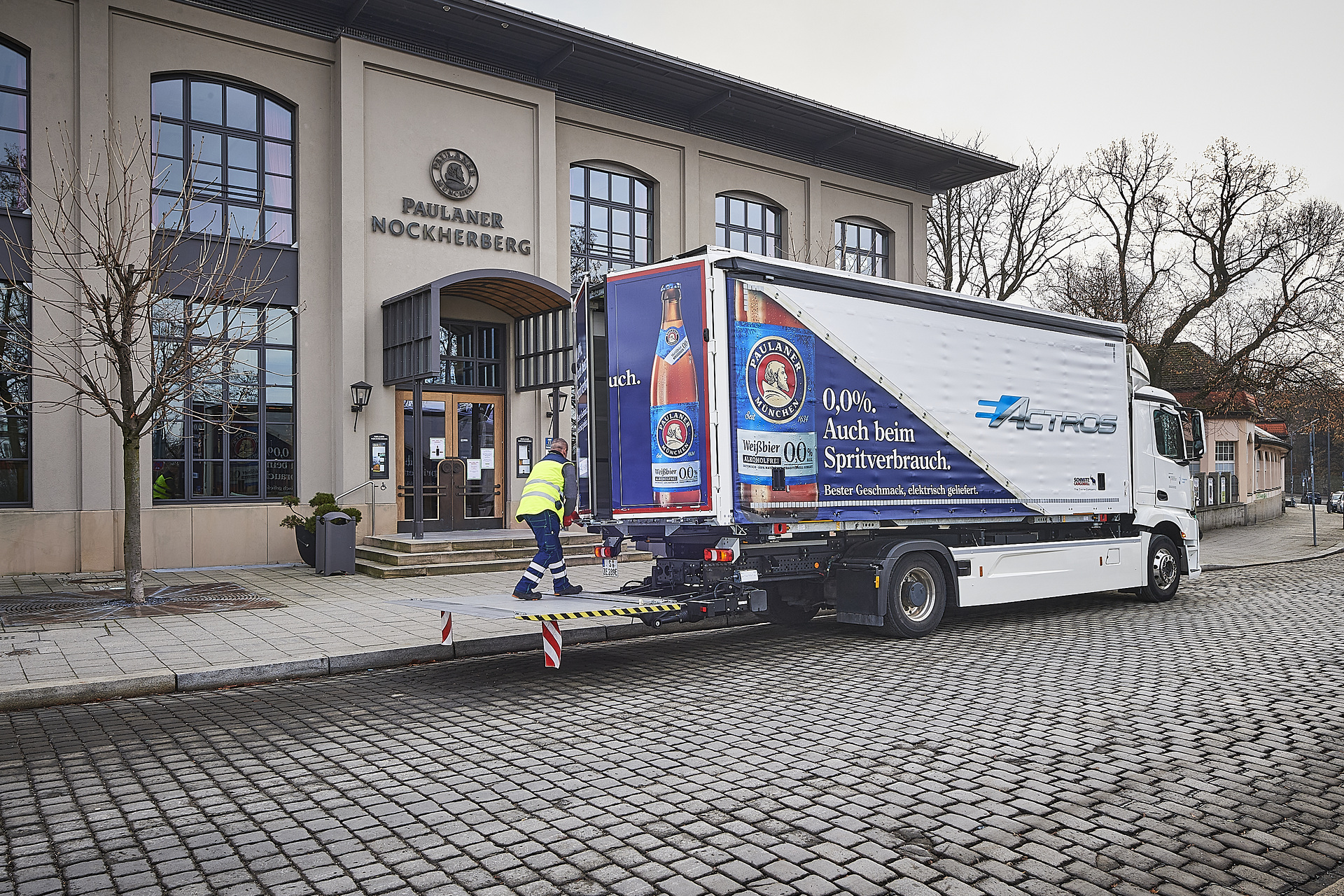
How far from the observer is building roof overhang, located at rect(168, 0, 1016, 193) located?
17.5 m

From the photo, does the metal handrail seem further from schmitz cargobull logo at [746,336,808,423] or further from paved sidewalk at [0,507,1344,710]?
schmitz cargobull logo at [746,336,808,423]

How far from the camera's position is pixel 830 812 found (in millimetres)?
4539

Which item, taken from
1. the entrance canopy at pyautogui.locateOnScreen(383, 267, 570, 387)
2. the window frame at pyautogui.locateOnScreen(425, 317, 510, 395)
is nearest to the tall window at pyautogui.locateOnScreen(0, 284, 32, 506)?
the entrance canopy at pyautogui.locateOnScreen(383, 267, 570, 387)

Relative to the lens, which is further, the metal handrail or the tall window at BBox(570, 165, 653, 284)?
the tall window at BBox(570, 165, 653, 284)

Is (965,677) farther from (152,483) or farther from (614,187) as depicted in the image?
(614,187)

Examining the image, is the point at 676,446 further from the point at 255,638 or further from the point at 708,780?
the point at 255,638

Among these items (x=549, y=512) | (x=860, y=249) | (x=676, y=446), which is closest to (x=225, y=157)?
(x=549, y=512)

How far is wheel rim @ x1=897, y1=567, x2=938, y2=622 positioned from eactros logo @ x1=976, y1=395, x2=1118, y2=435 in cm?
195

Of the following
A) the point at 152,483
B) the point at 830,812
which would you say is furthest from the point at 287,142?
the point at 830,812

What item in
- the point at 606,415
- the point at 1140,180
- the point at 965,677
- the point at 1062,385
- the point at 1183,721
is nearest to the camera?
the point at 1183,721

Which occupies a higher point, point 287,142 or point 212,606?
point 287,142

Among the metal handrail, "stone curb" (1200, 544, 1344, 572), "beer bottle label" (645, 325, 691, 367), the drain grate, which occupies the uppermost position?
"beer bottle label" (645, 325, 691, 367)

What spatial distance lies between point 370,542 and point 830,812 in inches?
540

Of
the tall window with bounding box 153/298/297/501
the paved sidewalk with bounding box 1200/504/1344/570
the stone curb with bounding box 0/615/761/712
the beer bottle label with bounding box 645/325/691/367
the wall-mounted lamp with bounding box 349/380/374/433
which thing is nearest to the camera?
the stone curb with bounding box 0/615/761/712
